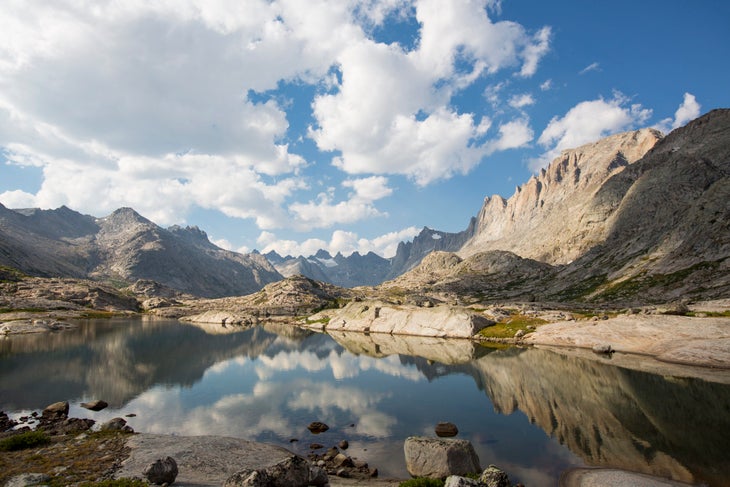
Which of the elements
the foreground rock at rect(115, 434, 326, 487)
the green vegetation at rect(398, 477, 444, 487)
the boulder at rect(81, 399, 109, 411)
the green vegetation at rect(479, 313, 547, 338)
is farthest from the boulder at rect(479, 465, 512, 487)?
the green vegetation at rect(479, 313, 547, 338)

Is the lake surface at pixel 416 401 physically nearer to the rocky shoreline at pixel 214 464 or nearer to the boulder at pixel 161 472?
the rocky shoreline at pixel 214 464

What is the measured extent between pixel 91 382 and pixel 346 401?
44.3m

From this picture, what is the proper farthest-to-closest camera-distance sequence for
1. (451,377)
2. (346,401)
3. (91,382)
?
1. (451,377)
2. (91,382)
3. (346,401)

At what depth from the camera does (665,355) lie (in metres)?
70.7

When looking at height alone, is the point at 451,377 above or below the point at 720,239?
below

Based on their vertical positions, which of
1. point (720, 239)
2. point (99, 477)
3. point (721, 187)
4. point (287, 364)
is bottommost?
point (287, 364)

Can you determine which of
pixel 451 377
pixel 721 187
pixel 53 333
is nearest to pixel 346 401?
pixel 451 377

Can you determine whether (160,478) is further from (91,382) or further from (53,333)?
(53,333)

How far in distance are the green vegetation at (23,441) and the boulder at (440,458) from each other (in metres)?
31.2

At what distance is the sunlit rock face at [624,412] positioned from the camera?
103 ft

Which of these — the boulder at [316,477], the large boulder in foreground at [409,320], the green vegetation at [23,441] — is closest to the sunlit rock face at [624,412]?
the boulder at [316,477]

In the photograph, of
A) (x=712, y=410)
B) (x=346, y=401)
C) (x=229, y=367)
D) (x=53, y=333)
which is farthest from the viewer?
(x=53, y=333)

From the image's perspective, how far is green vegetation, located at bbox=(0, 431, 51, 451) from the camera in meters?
30.7

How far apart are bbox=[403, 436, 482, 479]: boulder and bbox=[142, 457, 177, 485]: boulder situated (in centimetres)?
1677
